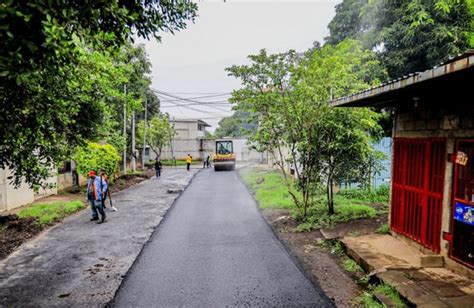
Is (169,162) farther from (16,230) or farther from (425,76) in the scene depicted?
(425,76)

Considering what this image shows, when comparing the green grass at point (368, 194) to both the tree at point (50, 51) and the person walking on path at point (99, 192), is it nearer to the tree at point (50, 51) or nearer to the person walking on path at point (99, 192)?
the person walking on path at point (99, 192)

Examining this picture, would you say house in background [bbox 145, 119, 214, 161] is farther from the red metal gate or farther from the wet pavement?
the red metal gate

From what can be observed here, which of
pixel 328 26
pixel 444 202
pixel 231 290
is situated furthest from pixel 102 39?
pixel 328 26

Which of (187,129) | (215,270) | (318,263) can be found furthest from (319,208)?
(187,129)

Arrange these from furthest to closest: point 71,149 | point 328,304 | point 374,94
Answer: point 71,149 → point 374,94 → point 328,304

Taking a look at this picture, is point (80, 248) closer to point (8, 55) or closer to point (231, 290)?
point (231, 290)

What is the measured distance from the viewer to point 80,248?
24.8 ft

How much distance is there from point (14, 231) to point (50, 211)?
233cm

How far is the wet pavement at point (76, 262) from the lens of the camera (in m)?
5.09

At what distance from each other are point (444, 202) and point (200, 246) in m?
5.11

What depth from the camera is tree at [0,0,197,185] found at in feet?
9.82

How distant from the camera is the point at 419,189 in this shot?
6.43m

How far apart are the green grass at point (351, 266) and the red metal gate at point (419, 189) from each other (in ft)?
4.46

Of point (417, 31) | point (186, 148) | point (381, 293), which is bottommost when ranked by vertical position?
point (381, 293)
